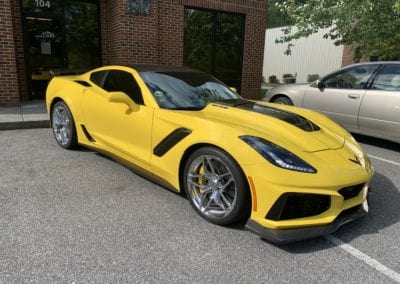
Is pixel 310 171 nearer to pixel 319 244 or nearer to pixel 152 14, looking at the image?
pixel 319 244

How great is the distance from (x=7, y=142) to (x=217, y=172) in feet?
13.5

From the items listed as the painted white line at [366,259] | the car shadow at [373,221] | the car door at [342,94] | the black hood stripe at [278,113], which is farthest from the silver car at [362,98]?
the painted white line at [366,259]

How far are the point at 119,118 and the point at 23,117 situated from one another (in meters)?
3.88

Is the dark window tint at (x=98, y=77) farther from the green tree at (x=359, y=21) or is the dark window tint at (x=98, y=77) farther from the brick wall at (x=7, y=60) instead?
the green tree at (x=359, y=21)

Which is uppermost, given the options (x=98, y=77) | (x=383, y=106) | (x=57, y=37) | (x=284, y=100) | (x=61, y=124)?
(x=57, y=37)

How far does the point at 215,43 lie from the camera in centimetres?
1066

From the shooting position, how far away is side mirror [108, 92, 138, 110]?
376 centimetres

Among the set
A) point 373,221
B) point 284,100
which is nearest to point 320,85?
point 284,100

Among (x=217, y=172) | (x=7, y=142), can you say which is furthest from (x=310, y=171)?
(x=7, y=142)

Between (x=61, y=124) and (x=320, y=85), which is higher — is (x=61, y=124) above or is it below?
below

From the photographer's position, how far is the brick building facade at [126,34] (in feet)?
26.0

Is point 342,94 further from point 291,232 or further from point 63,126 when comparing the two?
point 63,126

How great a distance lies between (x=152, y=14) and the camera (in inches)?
359

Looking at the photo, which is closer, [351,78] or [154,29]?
[351,78]
